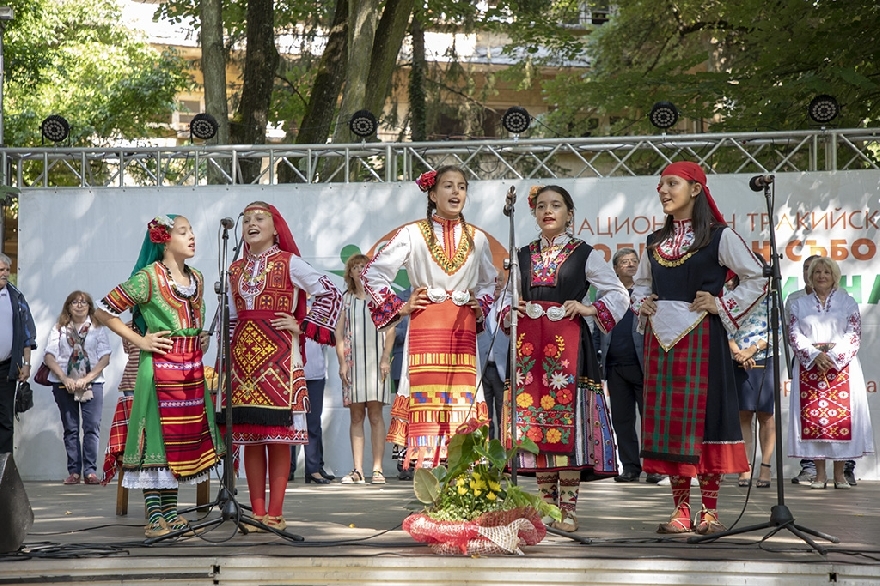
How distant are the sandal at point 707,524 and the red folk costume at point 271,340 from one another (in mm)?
2020

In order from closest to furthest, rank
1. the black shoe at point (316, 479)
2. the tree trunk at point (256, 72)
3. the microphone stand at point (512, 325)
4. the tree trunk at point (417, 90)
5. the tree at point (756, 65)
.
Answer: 1. the microphone stand at point (512, 325)
2. the black shoe at point (316, 479)
3. the tree at point (756, 65)
4. the tree trunk at point (256, 72)
5. the tree trunk at point (417, 90)

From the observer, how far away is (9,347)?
359 inches

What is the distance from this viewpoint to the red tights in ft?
19.1

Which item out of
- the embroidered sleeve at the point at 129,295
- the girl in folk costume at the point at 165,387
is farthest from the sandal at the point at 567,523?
the embroidered sleeve at the point at 129,295

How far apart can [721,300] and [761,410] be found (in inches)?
139

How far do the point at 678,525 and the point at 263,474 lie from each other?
6.90 ft

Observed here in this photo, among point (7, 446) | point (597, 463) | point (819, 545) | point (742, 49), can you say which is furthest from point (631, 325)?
point (742, 49)

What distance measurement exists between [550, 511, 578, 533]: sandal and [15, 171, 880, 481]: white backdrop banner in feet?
14.7

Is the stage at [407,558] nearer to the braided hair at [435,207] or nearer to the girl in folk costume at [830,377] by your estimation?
the braided hair at [435,207]

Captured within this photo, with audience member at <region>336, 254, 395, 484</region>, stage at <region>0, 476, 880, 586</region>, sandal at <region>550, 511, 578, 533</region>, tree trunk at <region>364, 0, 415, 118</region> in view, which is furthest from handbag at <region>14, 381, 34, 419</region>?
tree trunk at <region>364, 0, 415, 118</region>

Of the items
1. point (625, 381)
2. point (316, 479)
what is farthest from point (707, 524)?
→ point (316, 479)

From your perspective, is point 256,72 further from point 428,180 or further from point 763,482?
point 428,180

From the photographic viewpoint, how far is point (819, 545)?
4.97m

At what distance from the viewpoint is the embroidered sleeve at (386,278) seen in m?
5.73
